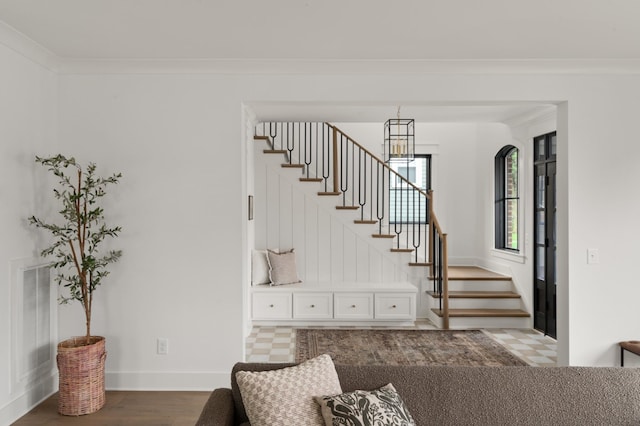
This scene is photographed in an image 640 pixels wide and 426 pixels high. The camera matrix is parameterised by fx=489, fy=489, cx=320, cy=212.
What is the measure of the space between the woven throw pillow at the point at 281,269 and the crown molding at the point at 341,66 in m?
2.96

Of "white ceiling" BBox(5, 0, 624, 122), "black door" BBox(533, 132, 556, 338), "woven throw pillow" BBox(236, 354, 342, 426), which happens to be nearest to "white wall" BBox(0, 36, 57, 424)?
"white ceiling" BBox(5, 0, 624, 122)

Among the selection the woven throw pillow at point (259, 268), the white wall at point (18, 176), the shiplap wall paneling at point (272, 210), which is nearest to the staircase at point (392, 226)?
the shiplap wall paneling at point (272, 210)

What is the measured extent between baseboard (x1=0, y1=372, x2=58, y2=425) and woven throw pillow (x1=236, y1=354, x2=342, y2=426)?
2.15 meters

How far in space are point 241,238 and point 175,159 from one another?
0.85 meters

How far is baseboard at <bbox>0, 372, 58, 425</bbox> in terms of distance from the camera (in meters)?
3.35

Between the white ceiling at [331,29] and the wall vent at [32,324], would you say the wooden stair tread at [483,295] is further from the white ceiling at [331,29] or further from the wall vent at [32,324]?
the wall vent at [32,324]

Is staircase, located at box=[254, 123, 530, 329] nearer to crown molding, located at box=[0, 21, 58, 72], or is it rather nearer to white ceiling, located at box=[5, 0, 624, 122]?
white ceiling, located at box=[5, 0, 624, 122]

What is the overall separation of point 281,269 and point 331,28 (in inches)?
148

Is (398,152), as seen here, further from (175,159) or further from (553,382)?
(553,382)

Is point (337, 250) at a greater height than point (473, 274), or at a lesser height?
greater

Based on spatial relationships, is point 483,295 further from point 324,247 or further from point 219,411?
Result: point 219,411

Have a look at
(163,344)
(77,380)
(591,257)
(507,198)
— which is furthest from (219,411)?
(507,198)

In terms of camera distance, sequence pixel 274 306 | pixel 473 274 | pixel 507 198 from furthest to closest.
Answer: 1. pixel 507 198
2. pixel 473 274
3. pixel 274 306

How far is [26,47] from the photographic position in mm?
3514
